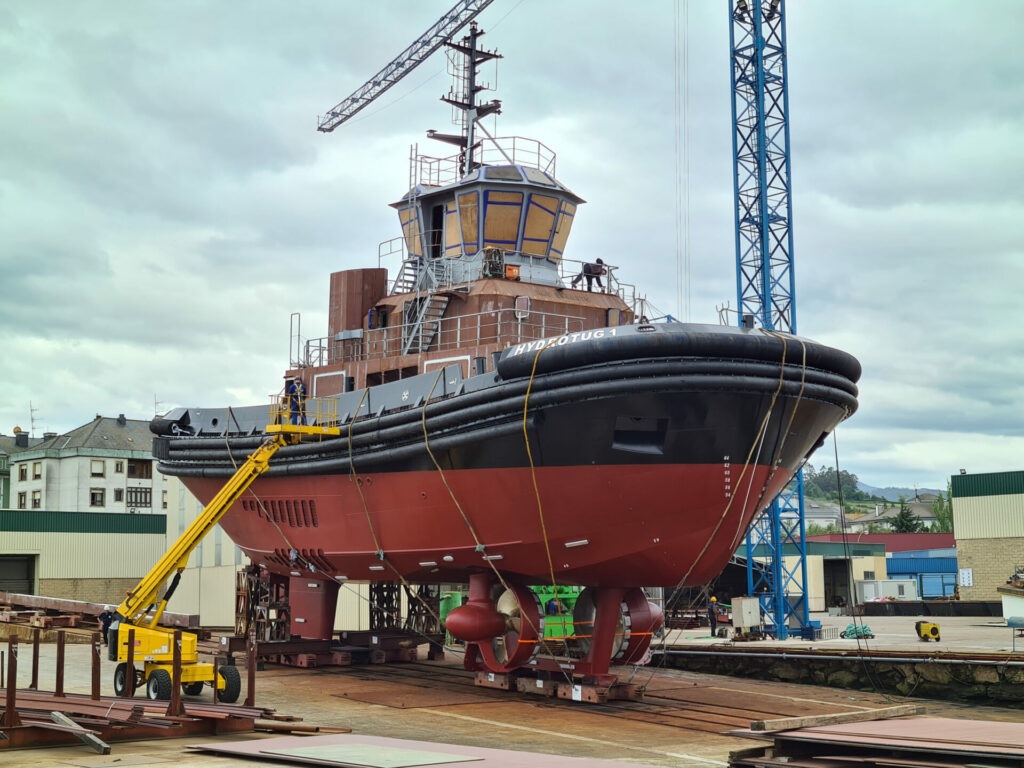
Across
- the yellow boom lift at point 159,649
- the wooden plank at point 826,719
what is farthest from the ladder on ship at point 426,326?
the wooden plank at point 826,719

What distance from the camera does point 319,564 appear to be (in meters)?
20.5

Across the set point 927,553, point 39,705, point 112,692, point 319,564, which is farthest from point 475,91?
point 927,553

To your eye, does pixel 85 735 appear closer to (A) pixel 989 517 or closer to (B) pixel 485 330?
(B) pixel 485 330

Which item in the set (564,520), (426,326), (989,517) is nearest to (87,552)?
(426,326)

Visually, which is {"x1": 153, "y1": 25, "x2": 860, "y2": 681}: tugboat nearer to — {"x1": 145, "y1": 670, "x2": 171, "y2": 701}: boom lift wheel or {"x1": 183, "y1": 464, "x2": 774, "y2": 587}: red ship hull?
{"x1": 183, "y1": 464, "x2": 774, "y2": 587}: red ship hull

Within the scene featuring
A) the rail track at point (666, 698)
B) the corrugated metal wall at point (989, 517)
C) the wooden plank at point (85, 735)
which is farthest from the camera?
the corrugated metal wall at point (989, 517)

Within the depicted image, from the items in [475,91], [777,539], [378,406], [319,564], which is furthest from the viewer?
[777,539]

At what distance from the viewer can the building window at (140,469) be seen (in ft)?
203

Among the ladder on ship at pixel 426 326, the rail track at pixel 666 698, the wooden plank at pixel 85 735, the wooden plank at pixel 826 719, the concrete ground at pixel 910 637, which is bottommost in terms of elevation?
the rail track at pixel 666 698

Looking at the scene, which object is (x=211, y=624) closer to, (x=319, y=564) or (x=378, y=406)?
(x=319, y=564)

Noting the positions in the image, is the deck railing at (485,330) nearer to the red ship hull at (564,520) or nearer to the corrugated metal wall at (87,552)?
the red ship hull at (564,520)

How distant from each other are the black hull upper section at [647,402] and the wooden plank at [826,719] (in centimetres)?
427

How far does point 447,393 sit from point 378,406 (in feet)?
6.71

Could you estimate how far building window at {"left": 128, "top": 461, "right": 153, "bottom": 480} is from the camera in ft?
203
